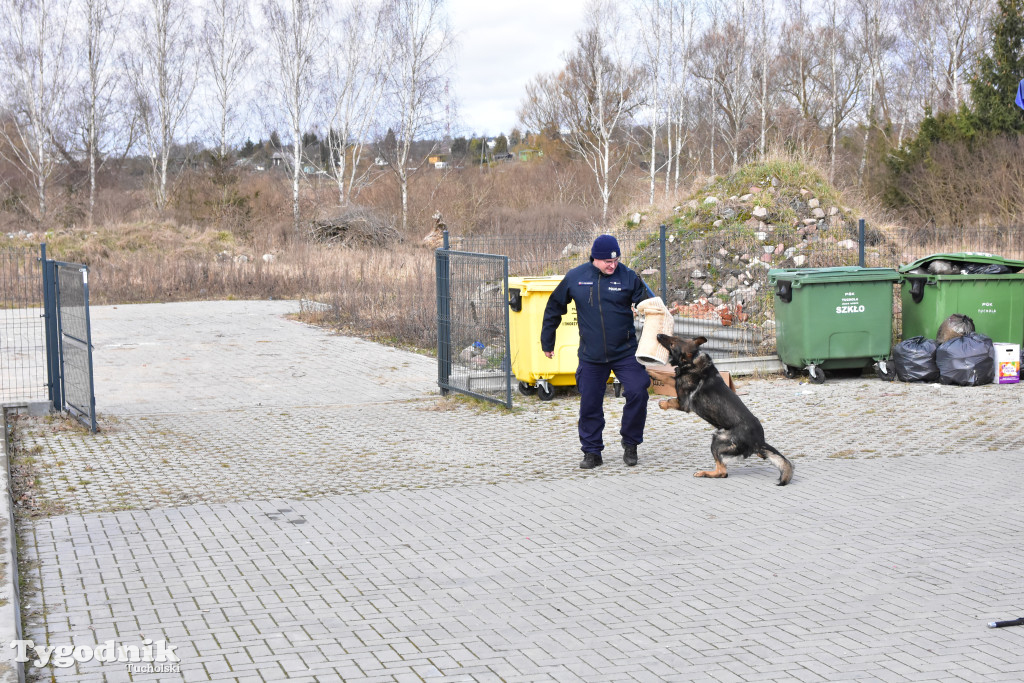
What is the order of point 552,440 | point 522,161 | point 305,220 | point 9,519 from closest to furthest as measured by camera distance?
point 9,519
point 552,440
point 305,220
point 522,161

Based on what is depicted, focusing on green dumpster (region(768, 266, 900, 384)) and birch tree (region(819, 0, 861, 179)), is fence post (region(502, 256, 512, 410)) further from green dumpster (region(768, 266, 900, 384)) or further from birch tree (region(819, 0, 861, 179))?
birch tree (region(819, 0, 861, 179))

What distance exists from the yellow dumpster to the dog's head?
3197 millimetres

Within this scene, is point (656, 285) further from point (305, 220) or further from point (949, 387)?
point (305, 220)

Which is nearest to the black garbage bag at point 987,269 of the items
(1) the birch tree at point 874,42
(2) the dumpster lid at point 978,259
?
(2) the dumpster lid at point 978,259

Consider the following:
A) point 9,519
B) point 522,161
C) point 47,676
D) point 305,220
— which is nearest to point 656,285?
point 9,519

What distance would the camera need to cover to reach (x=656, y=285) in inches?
634

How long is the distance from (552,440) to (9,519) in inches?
181

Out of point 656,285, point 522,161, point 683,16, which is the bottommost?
point 656,285

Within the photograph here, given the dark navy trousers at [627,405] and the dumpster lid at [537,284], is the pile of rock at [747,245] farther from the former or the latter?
the dark navy trousers at [627,405]

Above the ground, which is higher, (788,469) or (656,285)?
(656,285)

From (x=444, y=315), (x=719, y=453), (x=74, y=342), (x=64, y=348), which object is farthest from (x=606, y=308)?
(x=64, y=348)

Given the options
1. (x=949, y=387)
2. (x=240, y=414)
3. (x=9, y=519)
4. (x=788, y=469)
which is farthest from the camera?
(x=949, y=387)

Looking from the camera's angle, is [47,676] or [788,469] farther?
[788,469]

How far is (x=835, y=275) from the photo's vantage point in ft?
39.6
